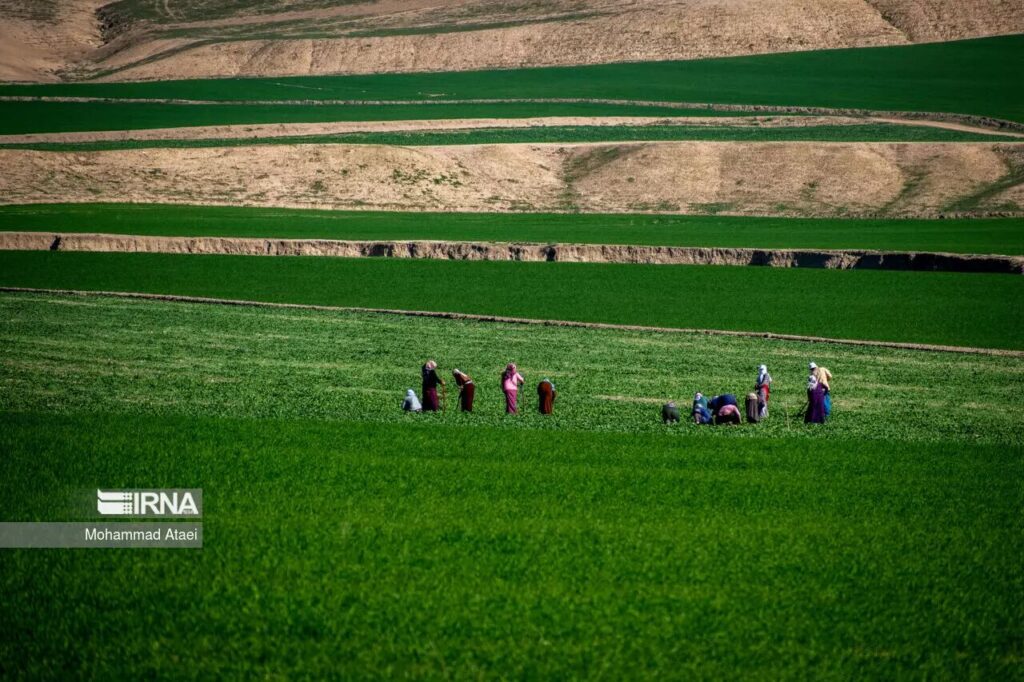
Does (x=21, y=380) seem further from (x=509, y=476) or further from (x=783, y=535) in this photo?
(x=783, y=535)

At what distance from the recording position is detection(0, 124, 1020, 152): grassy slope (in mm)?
75688

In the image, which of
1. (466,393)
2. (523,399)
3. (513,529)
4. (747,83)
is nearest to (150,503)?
(513,529)

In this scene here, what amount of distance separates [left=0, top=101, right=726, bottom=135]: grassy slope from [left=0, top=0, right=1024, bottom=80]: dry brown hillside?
22653 mm

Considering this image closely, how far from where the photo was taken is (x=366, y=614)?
37.1 feet

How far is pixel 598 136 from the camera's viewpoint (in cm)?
8106

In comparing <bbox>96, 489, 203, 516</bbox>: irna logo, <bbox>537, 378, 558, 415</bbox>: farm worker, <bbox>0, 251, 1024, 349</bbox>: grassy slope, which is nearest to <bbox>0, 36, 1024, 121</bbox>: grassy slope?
<bbox>0, 251, 1024, 349</bbox>: grassy slope

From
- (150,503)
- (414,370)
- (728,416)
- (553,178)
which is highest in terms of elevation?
(553,178)

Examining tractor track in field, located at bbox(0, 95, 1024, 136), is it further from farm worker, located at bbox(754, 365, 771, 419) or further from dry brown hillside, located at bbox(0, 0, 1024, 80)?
farm worker, located at bbox(754, 365, 771, 419)

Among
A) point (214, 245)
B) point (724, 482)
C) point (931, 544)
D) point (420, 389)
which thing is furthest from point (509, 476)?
point (214, 245)

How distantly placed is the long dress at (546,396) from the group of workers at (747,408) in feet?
6.58

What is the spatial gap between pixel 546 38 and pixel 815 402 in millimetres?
104622

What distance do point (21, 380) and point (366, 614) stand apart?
50.9ft

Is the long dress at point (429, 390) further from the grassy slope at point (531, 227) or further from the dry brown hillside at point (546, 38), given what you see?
the dry brown hillside at point (546, 38)

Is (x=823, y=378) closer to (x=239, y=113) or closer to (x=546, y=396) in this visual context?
(x=546, y=396)
